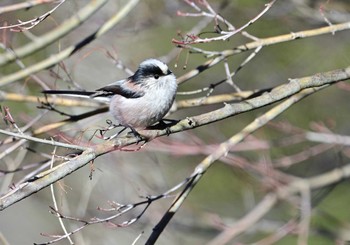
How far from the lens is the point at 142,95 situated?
13.6ft

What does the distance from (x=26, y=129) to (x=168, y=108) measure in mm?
932

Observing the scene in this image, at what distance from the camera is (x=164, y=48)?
12102mm

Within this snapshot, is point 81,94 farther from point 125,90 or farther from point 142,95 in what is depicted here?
point 142,95

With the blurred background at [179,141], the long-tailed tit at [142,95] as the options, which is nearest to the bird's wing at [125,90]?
the long-tailed tit at [142,95]

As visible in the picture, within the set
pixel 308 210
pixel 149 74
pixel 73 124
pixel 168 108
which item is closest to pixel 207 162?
pixel 168 108

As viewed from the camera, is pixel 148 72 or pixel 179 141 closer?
pixel 148 72

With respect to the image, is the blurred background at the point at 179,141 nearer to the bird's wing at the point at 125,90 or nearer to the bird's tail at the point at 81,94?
the bird's tail at the point at 81,94

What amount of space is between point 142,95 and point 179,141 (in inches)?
47.2

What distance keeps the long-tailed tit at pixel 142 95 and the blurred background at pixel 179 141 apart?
18 cm

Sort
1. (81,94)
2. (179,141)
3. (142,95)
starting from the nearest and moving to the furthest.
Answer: (142,95), (81,94), (179,141)

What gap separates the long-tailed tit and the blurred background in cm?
18

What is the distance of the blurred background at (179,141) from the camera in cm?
504

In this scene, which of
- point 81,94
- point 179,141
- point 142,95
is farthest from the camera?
point 179,141

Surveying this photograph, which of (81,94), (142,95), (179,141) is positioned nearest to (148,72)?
(142,95)
